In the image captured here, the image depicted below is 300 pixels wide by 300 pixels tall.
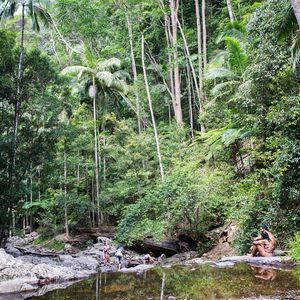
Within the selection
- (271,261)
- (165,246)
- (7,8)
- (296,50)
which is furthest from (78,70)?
(271,261)

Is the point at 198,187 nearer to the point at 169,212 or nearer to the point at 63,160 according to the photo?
the point at 169,212

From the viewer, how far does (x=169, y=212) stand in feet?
51.1

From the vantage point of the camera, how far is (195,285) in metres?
7.11

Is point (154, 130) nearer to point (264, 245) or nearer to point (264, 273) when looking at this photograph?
point (264, 245)

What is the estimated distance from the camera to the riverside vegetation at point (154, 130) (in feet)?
36.4

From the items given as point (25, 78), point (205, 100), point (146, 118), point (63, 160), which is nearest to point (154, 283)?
point (25, 78)

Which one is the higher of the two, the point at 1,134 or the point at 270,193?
the point at 1,134

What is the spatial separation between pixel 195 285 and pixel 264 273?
1.38m

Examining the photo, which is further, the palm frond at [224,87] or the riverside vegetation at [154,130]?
the palm frond at [224,87]

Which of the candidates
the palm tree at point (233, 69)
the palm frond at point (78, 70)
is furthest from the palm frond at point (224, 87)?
the palm frond at point (78, 70)

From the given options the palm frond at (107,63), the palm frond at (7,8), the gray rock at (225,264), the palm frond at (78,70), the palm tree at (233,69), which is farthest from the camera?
the palm frond at (107,63)

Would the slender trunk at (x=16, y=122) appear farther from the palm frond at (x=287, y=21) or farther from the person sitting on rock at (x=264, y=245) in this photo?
the palm frond at (x=287, y=21)

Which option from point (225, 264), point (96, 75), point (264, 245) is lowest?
point (225, 264)

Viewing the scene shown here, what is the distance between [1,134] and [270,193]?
10001mm
